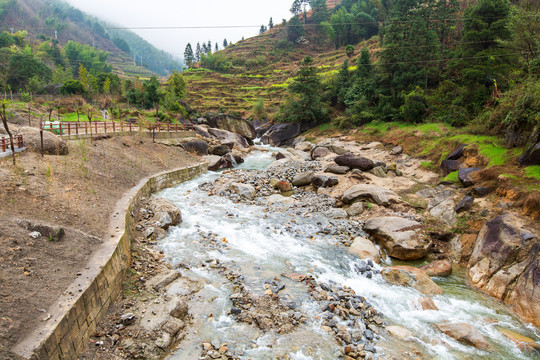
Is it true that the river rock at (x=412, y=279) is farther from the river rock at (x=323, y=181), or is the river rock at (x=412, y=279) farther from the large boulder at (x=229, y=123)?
the large boulder at (x=229, y=123)

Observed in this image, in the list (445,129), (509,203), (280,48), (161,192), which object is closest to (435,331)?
(509,203)

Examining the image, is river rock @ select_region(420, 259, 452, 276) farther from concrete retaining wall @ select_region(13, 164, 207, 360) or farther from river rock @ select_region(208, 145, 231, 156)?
river rock @ select_region(208, 145, 231, 156)

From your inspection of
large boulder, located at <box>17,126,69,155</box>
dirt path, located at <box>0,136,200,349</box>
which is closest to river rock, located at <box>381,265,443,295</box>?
dirt path, located at <box>0,136,200,349</box>

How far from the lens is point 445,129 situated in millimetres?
23609

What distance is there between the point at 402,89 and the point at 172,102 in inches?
1290

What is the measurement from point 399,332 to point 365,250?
4.06 metres

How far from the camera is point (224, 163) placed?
26.8 metres

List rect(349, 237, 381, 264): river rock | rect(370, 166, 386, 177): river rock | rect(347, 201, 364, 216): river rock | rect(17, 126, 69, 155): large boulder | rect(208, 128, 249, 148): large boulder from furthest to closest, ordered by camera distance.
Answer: rect(208, 128, 249, 148): large boulder → rect(370, 166, 386, 177): river rock → rect(347, 201, 364, 216): river rock → rect(17, 126, 69, 155): large boulder → rect(349, 237, 381, 264): river rock

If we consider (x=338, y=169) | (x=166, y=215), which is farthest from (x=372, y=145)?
(x=166, y=215)

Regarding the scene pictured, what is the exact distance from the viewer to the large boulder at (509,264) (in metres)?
7.79

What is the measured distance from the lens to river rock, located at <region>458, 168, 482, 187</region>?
1375cm

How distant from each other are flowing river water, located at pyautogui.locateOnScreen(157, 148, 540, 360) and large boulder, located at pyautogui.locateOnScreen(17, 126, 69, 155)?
22.0 ft

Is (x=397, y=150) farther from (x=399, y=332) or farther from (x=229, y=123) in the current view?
(x=229, y=123)

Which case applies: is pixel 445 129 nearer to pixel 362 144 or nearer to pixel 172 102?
pixel 362 144
